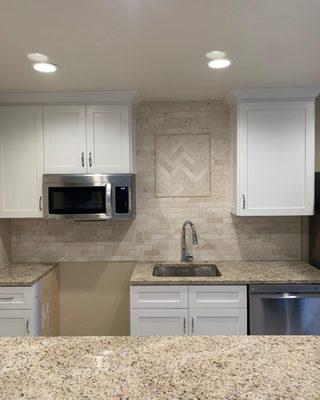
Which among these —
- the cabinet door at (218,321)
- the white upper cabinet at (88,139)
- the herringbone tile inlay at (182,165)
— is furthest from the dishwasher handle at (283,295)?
the white upper cabinet at (88,139)

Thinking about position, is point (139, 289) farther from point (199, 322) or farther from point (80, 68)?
point (80, 68)

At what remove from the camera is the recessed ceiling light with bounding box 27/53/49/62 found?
1.95 metres

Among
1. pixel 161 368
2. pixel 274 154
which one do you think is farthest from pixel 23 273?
pixel 274 154

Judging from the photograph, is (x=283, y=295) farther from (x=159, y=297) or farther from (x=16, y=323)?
(x=16, y=323)

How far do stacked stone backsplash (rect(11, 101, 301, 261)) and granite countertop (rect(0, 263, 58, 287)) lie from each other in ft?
0.42

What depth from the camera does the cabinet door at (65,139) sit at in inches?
110

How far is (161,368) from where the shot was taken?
1.08 m

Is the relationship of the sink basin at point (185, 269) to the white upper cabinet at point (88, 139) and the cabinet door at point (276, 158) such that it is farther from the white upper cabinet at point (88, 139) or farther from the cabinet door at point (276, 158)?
the white upper cabinet at point (88, 139)

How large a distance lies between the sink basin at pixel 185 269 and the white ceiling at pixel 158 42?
61.5 inches

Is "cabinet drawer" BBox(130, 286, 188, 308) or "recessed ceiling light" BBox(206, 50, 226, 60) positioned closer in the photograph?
"recessed ceiling light" BBox(206, 50, 226, 60)

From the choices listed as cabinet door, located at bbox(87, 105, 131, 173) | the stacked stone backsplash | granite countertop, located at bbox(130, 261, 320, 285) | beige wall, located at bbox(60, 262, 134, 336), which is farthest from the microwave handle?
beige wall, located at bbox(60, 262, 134, 336)

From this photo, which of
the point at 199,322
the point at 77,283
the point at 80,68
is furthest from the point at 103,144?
the point at 199,322

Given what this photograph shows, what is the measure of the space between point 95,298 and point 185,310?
1.03 meters

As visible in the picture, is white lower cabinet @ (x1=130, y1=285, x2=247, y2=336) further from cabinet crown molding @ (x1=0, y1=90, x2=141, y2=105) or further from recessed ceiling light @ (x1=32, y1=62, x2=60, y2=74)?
recessed ceiling light @ (x1=32, y1=62, x2=60, y2=74)
